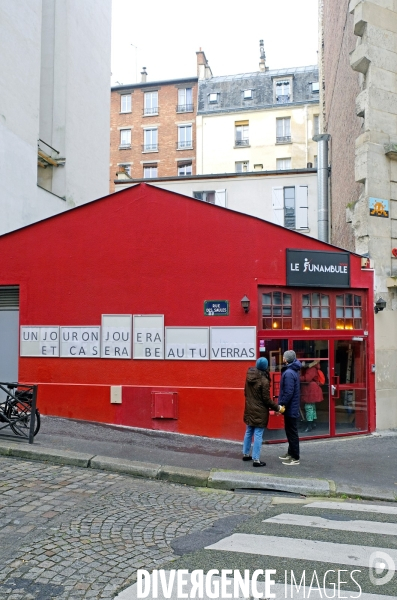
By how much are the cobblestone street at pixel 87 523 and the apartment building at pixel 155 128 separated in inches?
1302

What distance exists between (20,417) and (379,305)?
713 centimetres

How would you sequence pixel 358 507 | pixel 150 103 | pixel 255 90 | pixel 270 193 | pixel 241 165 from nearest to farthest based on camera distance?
pixel 358 507
pixel 270 193
pixel 241 165
pixel 255 90
pixel 150 103

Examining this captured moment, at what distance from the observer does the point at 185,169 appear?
127 feet

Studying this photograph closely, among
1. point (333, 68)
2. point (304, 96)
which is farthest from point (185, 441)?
point (304, 96)

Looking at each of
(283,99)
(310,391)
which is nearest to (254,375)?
(310,391)

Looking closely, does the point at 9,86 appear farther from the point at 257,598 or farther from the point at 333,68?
the point at 257,598

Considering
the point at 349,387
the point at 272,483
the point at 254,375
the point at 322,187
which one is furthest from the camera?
the point at 322,187

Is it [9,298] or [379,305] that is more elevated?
[9,298]

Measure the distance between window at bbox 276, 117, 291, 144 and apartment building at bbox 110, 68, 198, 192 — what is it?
610 cm

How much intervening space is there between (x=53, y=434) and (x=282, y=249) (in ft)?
17.2

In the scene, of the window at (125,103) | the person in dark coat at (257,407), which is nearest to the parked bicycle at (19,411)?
the person in dark coat at (257,407)

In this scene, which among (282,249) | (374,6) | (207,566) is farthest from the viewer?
(374,6)

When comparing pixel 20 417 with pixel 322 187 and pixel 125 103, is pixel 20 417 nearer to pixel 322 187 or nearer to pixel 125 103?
pixel 322 187

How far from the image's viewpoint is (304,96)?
36.3 metres
